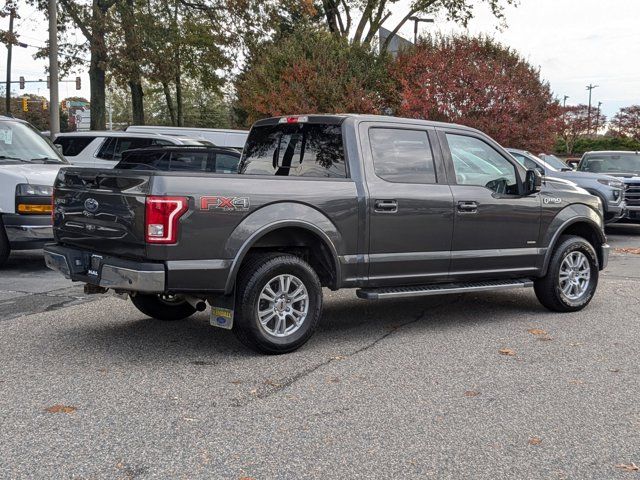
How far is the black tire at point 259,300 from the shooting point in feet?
18.7

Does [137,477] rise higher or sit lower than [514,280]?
lower

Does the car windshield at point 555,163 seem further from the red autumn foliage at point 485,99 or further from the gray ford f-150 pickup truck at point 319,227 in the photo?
the gray ford f-150 pickup truck at point 319,227

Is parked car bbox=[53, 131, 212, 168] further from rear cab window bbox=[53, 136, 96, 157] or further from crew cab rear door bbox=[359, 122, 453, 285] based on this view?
crew cab rear door bbox=[359, 122, 453, 285]

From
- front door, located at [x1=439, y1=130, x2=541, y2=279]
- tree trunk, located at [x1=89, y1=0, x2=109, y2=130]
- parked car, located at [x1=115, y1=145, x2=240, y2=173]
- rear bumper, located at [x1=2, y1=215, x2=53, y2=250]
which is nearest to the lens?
front door, located at [x1=439, y1=130, x2=541, y2=279]

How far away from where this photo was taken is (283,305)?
5.93 metres

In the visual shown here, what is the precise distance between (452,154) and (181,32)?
27.3m

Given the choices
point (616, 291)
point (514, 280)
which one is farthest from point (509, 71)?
point (514, 280)

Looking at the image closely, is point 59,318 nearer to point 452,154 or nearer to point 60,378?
point 60,378

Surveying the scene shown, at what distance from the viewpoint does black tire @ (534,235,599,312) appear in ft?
25.4

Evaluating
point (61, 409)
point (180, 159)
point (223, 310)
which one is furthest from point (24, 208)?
point (61, 409)

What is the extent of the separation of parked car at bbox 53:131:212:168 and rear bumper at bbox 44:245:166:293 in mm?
8552

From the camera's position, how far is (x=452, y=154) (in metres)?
7.10

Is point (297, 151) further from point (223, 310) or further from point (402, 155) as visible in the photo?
point (223, 310)

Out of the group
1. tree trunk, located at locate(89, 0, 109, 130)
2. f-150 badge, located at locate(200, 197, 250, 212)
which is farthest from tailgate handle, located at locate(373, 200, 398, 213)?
tree trunk, located at locate(89, 0, 109, 130)
